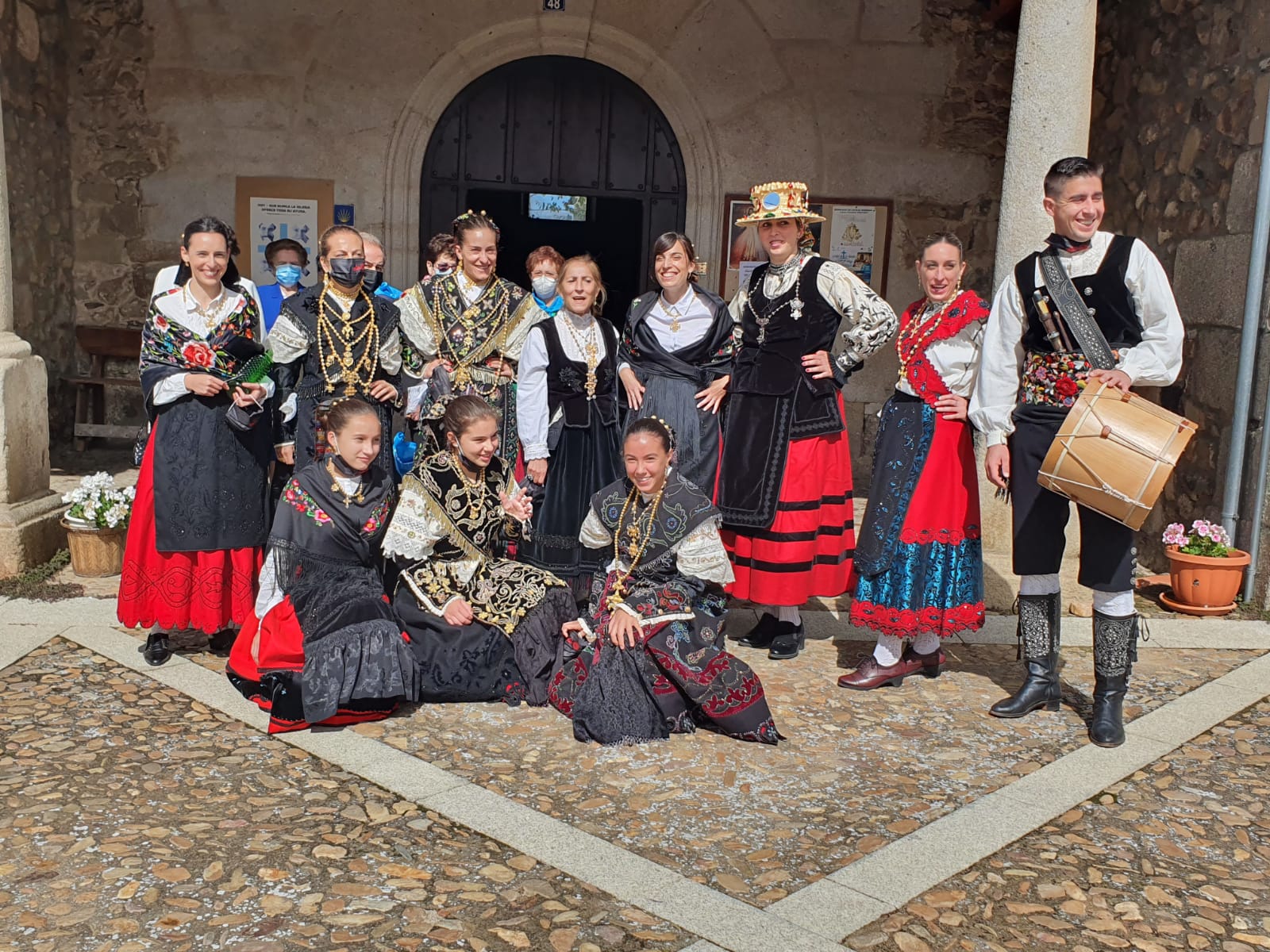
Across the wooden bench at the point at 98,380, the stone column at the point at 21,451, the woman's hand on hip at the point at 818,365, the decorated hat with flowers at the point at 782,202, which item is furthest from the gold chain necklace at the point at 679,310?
the wooden bench at the point at 98,380

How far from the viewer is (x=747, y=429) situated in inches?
185

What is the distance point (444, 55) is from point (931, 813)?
6375 millimetres

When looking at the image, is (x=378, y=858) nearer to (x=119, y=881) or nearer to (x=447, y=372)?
(x=119, y=881)

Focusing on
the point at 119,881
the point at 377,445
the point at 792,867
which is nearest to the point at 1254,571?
the point at 792,867

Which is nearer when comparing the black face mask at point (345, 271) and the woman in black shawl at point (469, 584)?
the woman in black shawl at point (469, 584)

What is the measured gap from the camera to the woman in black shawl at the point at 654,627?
3812mm

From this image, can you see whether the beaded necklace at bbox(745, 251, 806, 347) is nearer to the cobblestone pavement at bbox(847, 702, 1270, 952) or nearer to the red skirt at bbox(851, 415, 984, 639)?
the red skirt at bbox(851, 415, 984, 639)

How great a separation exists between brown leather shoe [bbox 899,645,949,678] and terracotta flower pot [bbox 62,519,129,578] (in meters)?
3.55

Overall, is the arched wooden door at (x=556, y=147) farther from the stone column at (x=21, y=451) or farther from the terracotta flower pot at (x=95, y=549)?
the terracotta flower pot at (x=95, y=549)

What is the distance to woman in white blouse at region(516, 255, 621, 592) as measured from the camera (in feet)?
15.4

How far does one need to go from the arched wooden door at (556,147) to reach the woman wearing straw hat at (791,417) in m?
3.85

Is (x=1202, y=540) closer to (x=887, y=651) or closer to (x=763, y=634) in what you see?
(x=887, y=651)

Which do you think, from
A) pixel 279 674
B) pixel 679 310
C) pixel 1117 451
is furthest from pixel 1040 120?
pixel 279 674

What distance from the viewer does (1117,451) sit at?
3.56m
